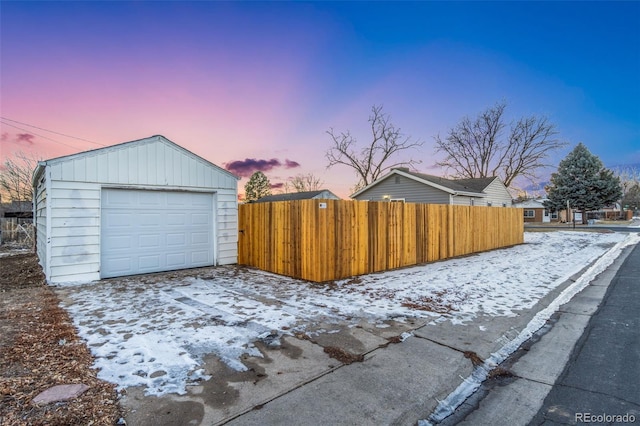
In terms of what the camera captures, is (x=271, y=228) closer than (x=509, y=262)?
Yes

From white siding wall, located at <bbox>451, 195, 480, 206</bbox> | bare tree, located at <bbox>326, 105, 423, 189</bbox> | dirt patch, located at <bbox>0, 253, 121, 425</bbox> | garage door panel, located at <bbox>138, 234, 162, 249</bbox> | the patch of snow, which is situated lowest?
the patch of snow

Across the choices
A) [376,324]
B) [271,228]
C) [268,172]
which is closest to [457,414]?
[376,324]

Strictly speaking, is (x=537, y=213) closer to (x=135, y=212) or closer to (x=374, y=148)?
(x=374, y=148)

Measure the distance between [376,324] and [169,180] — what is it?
6.39 meters

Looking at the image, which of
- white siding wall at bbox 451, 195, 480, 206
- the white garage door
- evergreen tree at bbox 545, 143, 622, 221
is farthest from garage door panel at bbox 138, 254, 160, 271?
evergreen tree at bbox 545, 143, 622, 221

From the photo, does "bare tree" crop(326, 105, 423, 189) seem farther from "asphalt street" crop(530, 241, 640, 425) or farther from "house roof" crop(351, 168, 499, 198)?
"asphalt street" crop(530, 241, 640, 425)

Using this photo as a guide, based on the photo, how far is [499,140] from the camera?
31453 mm

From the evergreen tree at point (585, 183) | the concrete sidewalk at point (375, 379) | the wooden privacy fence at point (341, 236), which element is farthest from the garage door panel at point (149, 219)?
the evergreen tree at point (585, 183)

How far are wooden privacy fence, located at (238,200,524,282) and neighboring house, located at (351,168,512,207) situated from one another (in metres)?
6.46

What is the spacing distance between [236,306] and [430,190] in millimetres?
14796

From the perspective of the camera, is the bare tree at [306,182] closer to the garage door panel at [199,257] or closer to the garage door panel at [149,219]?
the garage door panel at [199,257]

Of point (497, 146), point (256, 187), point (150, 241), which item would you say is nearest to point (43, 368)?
point (150, 241)

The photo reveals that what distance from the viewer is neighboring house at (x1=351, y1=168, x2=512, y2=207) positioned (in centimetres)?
1709

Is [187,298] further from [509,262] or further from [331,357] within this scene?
[509,262]
